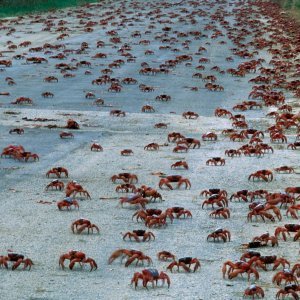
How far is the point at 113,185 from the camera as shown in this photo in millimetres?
14914

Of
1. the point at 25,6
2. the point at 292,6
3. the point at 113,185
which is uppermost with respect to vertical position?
the point at 113,185

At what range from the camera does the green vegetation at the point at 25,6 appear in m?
62.0

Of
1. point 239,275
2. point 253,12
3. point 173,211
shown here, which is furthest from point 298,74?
point 253,12

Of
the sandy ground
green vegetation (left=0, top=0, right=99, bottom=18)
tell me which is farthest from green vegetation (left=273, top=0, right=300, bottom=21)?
the sandy ground

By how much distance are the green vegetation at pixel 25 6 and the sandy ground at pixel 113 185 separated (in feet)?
105

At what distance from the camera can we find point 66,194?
13906 millimetres

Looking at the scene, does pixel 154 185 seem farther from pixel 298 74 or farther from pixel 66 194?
pixel 298 74

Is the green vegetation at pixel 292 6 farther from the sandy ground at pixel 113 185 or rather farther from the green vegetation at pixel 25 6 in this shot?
the sandy ground at pixel 113 185

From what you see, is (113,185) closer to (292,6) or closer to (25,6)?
(25,6)

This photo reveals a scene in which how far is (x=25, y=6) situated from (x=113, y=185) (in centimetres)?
5212

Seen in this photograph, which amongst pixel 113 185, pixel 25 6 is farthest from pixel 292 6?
pixel 113 185

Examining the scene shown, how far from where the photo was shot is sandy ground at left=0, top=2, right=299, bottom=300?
9.97 m

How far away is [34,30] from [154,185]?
34564mm

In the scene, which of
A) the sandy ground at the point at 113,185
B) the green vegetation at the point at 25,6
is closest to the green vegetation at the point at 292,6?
the green vegetation at the point at 25,6
